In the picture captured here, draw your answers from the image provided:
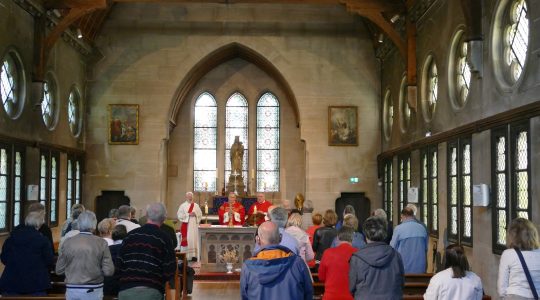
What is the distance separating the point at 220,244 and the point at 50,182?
5221 millimetres

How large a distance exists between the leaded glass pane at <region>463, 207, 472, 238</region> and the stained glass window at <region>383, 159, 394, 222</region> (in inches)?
246

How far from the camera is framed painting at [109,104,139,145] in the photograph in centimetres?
2094

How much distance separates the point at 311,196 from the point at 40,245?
555 inches

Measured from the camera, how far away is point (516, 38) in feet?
34.5

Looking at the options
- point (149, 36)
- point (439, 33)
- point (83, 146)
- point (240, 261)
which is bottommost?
point (240, 261)

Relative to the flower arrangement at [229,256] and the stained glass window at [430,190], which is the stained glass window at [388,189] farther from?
the flower arrangement at [229,256]

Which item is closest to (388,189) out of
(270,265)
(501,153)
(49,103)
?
(501,153)

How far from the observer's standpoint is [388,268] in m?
5.67

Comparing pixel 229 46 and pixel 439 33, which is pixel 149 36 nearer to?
pixel 229 46

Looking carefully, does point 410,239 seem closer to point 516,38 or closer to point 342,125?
point 516,38

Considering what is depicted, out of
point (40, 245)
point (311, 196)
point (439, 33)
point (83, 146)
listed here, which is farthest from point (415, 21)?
point (40, 245)

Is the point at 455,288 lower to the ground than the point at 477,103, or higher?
lower

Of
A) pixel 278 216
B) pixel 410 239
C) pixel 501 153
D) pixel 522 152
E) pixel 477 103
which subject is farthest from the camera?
pixel 477 103

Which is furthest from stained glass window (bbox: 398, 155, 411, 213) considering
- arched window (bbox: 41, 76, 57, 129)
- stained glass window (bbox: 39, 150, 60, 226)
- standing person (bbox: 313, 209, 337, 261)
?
arched window (bbox: 41, 76, 57, 129)
